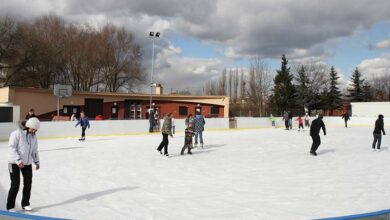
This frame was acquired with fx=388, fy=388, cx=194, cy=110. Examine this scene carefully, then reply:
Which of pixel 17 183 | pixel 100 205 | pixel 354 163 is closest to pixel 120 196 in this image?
pixel 100 205

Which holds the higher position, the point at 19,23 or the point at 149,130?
the point at 19,23

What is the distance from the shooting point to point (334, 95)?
58.0 metres

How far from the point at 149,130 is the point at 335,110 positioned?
40.6 m

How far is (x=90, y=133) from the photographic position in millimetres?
22750

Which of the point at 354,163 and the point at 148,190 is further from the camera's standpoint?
the point at 354,163

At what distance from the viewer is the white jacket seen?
550 cm

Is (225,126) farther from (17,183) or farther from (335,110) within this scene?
(335,110)

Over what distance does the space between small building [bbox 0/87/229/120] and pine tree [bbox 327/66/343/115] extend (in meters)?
24.1

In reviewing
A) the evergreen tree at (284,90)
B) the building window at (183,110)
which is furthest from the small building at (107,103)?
the evergreen tree at (284,90)

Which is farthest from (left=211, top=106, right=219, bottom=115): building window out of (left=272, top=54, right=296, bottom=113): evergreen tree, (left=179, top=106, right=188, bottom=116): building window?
(left=272, top=54, right=296, bottom=113): evergreen tree

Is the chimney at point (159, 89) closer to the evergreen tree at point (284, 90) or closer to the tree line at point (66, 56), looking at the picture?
the tree line at point (66, 56)

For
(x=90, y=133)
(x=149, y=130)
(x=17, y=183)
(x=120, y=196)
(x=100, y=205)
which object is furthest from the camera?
(x=149, y=130)

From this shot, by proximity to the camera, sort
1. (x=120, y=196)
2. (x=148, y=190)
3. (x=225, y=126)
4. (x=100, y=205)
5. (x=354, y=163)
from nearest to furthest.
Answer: (x=100, y=205)
(x=120, y=196)
(x=148, y=190)
(x=354, y=163)
(x=225, y=126)

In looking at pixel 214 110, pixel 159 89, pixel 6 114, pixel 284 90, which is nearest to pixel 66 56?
pixel 159 89
